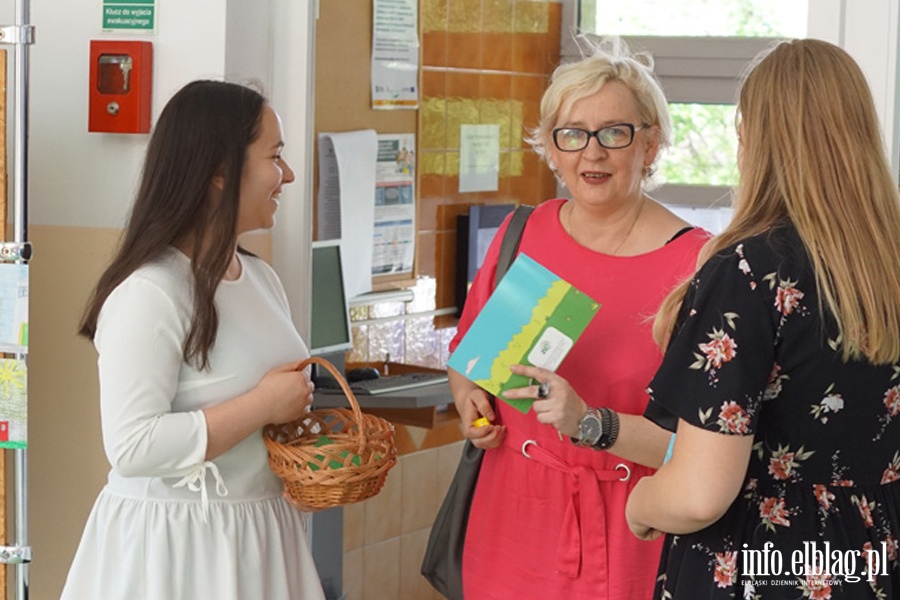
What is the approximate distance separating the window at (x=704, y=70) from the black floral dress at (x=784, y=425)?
3.02m

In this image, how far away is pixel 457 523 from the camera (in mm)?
2521

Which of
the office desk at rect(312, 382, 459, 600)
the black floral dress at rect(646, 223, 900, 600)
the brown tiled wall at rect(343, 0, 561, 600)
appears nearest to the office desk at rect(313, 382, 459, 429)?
the office desk at rect(312, 382, 459, 600)

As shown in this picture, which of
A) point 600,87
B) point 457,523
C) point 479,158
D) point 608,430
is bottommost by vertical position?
point 457,523

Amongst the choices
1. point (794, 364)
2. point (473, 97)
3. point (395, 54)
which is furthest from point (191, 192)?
point (473, 97)

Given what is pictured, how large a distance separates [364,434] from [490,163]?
108 inches

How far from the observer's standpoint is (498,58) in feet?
15.5

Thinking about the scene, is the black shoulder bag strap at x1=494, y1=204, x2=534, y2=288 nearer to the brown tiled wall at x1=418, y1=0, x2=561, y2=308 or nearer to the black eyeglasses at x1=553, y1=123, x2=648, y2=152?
the black eyeglasses at x1=553, y1=123, x2=648, y2=152

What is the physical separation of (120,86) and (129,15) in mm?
162

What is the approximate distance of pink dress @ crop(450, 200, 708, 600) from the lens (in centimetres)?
231

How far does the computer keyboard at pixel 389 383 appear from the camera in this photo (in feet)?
11.7

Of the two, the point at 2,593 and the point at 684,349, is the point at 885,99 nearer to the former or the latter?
the point at 684,349

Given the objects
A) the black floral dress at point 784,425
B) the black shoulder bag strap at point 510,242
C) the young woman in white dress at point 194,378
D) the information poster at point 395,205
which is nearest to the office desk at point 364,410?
the information poster at point 395,205

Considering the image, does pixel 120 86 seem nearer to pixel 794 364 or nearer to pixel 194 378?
pixel 194 378

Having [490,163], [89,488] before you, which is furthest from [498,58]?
[89,488]
